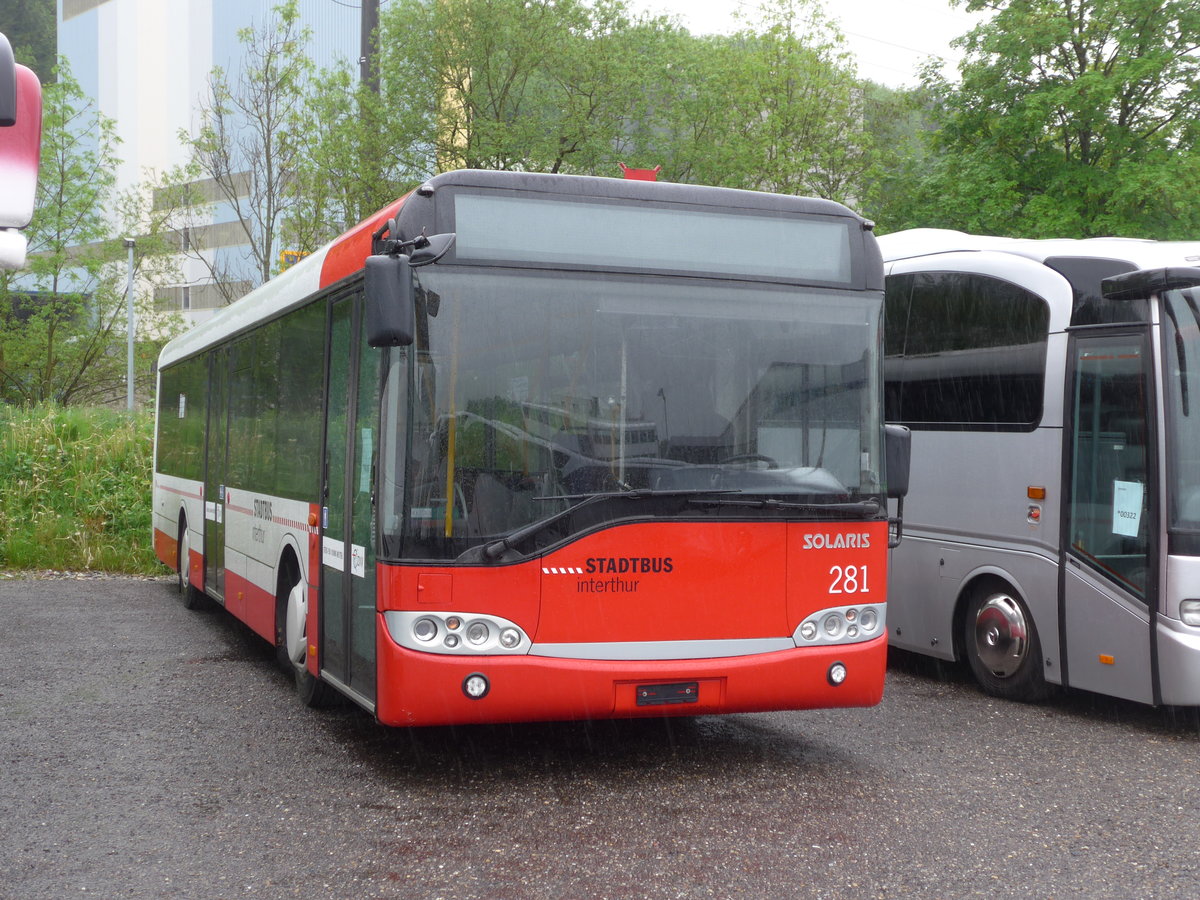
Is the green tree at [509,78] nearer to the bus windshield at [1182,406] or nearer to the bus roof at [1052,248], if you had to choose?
the bus roof at [1052,248]

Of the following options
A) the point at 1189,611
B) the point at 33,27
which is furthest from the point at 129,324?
the point at 33,27

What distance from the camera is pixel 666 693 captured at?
6277 millimetres

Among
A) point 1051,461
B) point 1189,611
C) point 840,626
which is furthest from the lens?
point 1051,461

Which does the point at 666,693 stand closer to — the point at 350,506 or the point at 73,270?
the point at 350,506

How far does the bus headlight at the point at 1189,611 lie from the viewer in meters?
→ 7.72

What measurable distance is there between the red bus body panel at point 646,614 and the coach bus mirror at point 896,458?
310 millimetres

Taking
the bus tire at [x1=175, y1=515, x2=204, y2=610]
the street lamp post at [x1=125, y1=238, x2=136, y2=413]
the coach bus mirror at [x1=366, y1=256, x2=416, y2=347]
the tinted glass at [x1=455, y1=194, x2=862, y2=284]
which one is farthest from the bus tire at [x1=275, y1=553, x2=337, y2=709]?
the street lamp post at [x1=125, y1=238, x2=136, y2=413]

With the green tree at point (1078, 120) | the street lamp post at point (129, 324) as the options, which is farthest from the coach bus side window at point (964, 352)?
the street lamp post at point (129, 324)

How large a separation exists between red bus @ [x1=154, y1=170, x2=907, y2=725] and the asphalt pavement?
0.51m

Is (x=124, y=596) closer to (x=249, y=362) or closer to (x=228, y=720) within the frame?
(x=249, y=362)

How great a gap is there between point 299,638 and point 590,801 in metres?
2.77

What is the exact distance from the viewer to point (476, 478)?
19.8 ft

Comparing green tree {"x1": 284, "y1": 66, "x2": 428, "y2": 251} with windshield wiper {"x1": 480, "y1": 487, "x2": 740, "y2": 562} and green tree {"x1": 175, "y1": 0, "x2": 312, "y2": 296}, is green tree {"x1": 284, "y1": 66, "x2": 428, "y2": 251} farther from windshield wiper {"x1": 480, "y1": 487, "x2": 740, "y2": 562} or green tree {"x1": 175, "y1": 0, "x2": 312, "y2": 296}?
windshield wiper {"x1": 480, "y1": 487, "x2": 740, "y2": 562}

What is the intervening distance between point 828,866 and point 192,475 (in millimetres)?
9182
